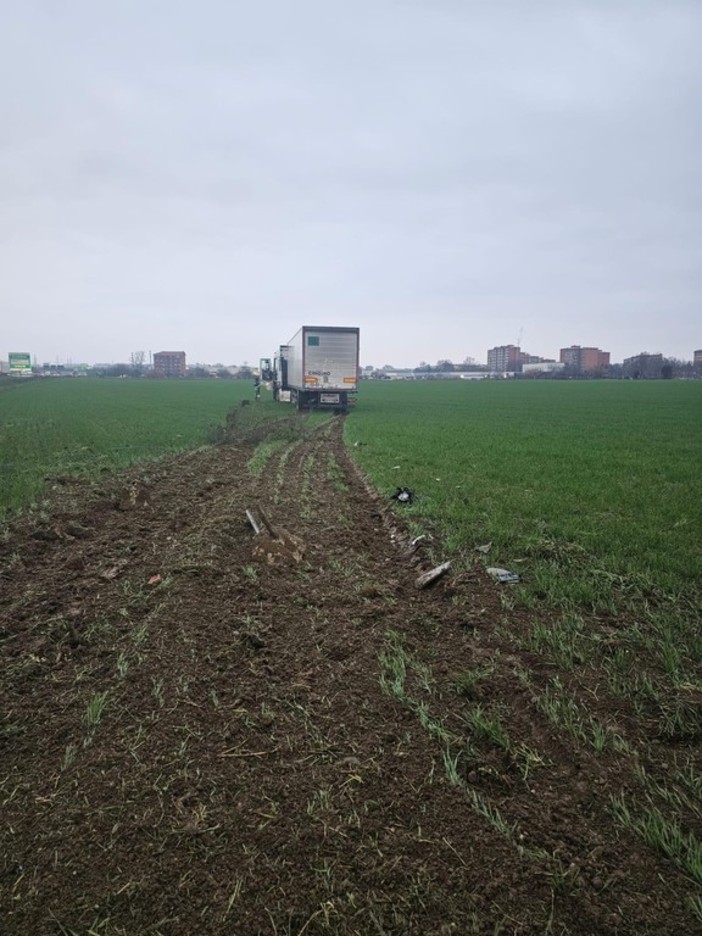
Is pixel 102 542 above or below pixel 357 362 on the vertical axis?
below

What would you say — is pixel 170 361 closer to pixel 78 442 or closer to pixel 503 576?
pixel 78 442

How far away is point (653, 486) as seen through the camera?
31.0 ft

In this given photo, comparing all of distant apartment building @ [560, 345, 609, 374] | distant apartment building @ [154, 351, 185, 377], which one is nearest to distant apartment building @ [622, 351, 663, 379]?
distant apartment building @ [560, 345, 609, 374]

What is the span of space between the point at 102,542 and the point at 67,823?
15.4ft

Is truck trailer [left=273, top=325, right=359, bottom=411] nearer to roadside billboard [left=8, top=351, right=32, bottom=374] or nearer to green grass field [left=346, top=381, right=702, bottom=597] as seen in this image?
green grass field [left=346, top=381, right=702, bottom=597]

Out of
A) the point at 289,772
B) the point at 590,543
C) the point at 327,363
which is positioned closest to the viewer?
the point at 289,772

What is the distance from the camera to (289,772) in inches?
114

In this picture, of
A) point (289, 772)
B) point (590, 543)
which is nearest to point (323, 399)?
point (590, 543)

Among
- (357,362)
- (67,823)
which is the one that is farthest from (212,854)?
(357,362)

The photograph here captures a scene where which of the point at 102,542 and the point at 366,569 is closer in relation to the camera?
the point at 366,569

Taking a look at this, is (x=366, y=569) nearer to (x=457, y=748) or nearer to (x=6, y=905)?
(x=457, y=748)

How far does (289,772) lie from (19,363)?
14899 cm

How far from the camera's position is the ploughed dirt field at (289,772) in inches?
85.4

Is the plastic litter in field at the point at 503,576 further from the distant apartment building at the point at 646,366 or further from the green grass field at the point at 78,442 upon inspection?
the distant apartment building at the point at 646,366
